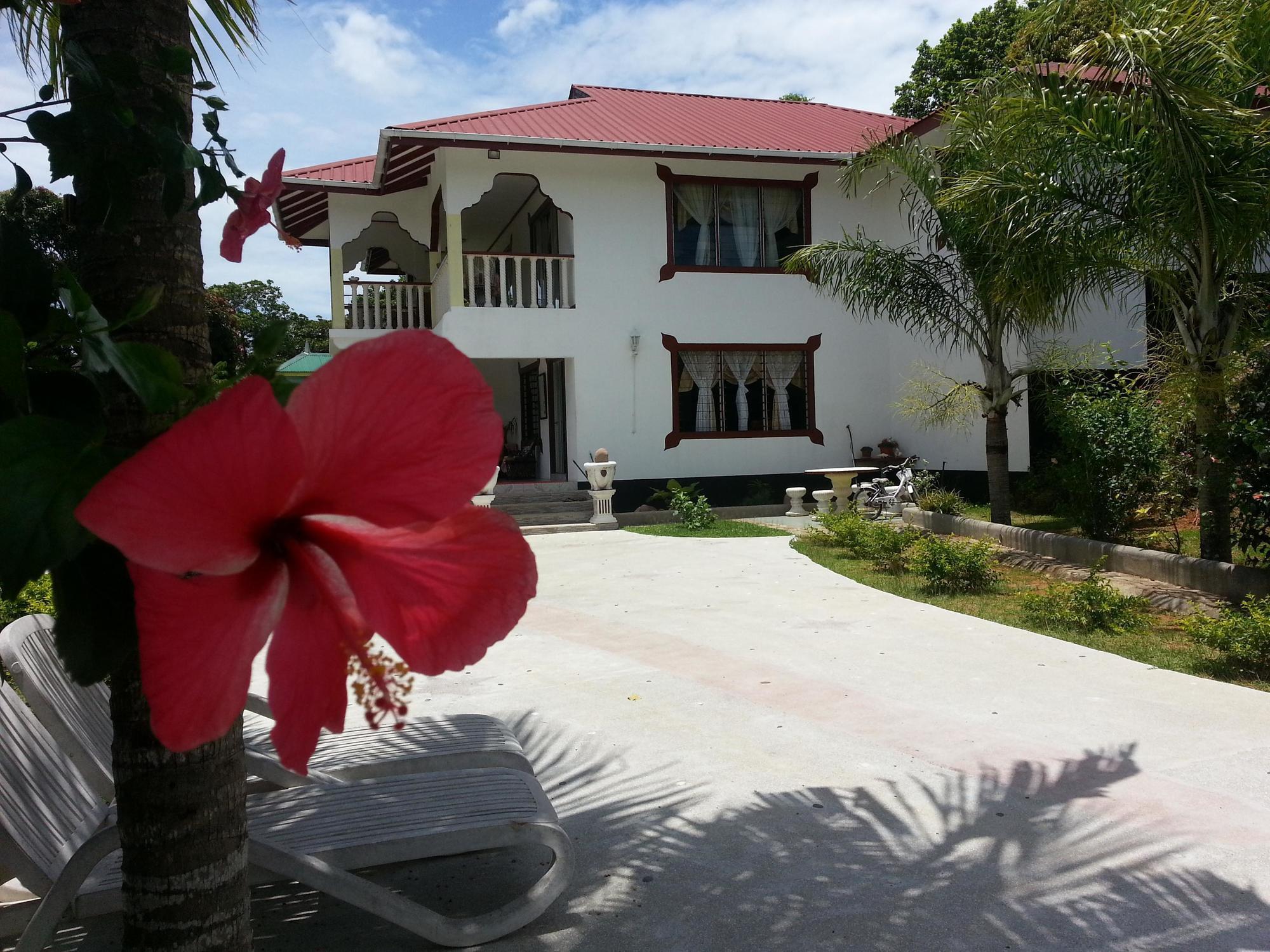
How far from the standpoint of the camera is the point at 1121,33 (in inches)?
295

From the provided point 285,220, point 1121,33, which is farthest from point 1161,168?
point 285,220

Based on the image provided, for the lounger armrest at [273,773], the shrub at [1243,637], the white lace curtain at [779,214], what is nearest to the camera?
the lounger armrest at [273,773]

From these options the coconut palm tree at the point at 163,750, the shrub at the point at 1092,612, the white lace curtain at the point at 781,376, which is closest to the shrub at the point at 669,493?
the white lace curtain at the point at 781,376

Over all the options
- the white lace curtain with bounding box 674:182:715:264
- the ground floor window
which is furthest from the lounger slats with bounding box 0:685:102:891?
the white lace curtain with bounding box 674:182:715:264

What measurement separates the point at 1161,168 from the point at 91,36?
26.9ft

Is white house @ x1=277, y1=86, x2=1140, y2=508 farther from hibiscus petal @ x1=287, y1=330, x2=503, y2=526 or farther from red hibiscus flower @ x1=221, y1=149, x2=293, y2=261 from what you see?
hibiscus petal @ x1=287, y1=330, x2=503, y2=526

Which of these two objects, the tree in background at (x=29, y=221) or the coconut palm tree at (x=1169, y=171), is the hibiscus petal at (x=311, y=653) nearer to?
the tree in background at (x=29, y=221)

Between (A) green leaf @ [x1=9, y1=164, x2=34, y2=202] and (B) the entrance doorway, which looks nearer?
(A) green leaf @ [x1=9, y1=164, x2=34, y2=202]

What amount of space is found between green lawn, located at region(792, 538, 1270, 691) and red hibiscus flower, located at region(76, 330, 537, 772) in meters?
6.24

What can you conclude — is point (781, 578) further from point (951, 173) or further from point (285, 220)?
point (285, 220)

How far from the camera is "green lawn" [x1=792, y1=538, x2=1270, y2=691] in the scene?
598 cm

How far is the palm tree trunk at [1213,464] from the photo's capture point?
7.62 m

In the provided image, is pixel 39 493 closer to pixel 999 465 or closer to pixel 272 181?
pixel 272 181

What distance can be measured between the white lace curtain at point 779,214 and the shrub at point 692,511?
489 centimetres
